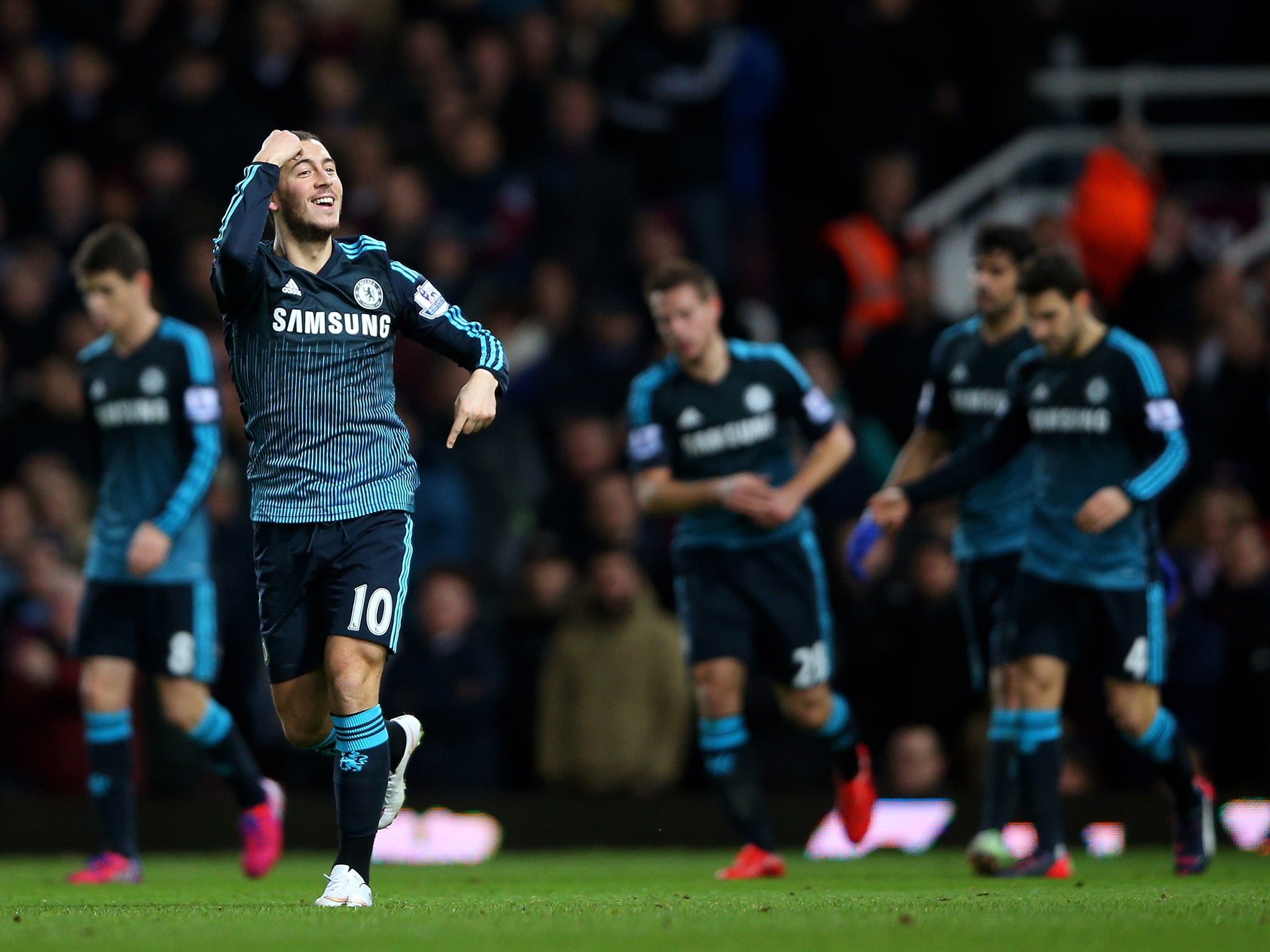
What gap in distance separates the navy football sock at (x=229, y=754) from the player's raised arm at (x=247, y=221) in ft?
9.69

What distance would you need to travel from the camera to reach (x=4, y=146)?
14125mm

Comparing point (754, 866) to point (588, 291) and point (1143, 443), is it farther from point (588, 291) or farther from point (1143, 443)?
point (588, 291)

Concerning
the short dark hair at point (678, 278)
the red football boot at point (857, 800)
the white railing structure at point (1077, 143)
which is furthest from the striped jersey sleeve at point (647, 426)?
the white railing structure at point (1077, 143)

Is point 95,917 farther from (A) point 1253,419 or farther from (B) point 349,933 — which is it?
(A) point 1253,419

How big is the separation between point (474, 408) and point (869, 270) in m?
7.18

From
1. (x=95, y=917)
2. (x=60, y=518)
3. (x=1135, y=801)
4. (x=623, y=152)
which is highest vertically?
(x=623, y=152)

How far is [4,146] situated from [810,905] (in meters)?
9.92

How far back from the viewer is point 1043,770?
816 cm

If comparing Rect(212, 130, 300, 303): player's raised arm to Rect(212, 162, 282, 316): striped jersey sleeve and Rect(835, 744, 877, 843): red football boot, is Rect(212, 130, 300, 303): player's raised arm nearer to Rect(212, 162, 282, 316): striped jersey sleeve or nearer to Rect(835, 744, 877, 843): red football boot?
Rect(212, 162, 282, 316): striped jersey sleeve

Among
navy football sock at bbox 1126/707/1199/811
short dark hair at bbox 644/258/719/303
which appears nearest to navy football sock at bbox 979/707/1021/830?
navy football sock at bbox 1126/707/1199/811

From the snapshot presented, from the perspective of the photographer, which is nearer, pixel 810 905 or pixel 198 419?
pixel 810 905

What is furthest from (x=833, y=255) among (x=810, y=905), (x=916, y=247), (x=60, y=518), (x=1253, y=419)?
(x=810, y=905)

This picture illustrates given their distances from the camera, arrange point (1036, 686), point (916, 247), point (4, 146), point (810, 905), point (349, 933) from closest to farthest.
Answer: point (349, 933)
point (810, 905)
point (1036, 686)
point (916, 247)
point (4, 146)

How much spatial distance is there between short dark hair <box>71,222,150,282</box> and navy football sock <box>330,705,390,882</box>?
3267 millimetres
